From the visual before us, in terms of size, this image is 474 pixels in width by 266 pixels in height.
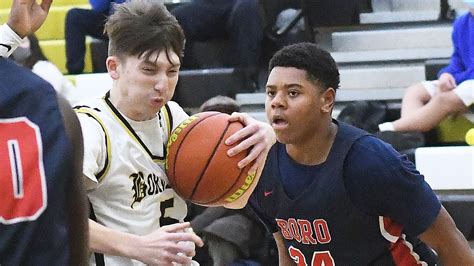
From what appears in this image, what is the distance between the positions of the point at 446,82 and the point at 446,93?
2.5 inches

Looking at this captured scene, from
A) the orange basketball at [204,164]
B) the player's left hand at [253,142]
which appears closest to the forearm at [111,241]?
the orange basketball at [204,164]

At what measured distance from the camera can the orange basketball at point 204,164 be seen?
287 centimetres

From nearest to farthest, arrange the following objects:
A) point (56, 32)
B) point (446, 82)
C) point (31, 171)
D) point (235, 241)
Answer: point (31, 171) → point (235, 241) → point (446, 82) → point (56, 32)

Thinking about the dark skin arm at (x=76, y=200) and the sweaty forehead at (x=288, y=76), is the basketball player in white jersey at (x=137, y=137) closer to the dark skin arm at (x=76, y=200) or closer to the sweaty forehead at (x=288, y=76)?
the sweaty forehead at (x=288, y=76)

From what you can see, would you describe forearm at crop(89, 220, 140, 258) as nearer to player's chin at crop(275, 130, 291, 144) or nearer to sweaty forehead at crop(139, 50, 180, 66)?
sweaty forehead at crop(139, 50, 180, 66)

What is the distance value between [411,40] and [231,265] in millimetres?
2346

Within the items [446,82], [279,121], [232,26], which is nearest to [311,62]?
[279,121]

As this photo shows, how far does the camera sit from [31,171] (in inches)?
54.9

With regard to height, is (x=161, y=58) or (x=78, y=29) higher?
(x=161, y=58)

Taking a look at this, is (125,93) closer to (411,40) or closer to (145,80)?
(145,80)

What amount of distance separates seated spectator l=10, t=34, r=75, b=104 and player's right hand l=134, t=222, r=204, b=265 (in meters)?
3.70

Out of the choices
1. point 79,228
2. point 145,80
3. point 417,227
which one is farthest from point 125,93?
point 79,228

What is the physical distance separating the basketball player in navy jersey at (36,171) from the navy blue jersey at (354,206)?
1.58m

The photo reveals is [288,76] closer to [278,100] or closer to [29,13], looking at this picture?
[278,100]
